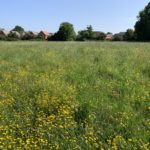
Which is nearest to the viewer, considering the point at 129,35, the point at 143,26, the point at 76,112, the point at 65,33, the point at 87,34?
the point at 76,112

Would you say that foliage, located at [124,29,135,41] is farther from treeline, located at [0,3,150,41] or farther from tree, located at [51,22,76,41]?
tree, located at [51,22,76,41]

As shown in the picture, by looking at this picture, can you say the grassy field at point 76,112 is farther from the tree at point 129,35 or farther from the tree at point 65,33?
the tree at point 65,33

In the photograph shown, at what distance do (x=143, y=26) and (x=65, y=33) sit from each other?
24472 millimetres

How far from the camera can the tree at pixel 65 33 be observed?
10281 cm

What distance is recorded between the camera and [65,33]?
10469 centimetres

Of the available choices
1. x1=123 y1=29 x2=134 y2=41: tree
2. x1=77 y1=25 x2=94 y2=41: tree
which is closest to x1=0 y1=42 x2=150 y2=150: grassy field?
x1=123 y1=29 x2=134 y2=41: tree

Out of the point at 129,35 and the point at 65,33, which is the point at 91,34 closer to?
the point at 65,33

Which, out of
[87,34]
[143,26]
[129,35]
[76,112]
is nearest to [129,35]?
[129,35]

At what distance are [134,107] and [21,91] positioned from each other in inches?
120

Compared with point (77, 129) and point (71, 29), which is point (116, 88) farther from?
point (71, 29)

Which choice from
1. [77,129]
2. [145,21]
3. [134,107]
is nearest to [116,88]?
[134,107]

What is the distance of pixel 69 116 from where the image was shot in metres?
6.71

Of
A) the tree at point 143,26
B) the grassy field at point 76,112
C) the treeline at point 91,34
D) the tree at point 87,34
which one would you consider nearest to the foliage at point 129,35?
the treeline at point 91,34

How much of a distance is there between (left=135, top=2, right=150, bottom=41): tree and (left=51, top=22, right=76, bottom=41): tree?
20.1m
